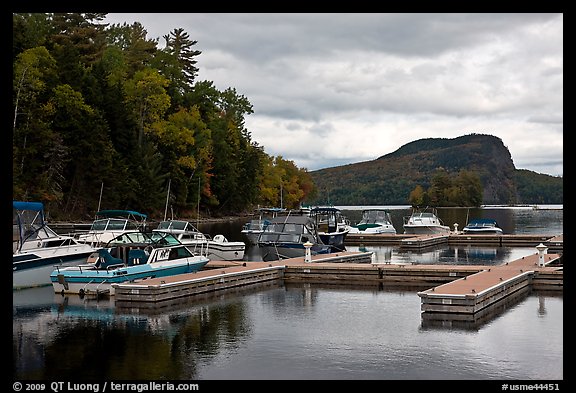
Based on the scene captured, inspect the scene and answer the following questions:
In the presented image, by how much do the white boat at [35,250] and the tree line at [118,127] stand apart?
25.1 meters

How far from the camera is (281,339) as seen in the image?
57.9 ft

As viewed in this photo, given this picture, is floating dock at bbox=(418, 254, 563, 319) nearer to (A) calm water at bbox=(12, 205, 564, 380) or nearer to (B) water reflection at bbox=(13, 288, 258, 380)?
(A) calm water at bbox=(12, 205, 564, 380)

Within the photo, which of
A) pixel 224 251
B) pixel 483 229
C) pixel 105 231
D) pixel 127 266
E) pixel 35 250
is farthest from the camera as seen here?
pixel 483 229

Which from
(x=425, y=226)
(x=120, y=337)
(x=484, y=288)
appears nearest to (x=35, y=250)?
(x=120, y=337)

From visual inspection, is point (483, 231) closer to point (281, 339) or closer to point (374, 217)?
point (374, 217)

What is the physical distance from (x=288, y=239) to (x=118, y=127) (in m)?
44.2

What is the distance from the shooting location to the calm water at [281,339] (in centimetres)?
1458

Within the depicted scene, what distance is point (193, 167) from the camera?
292 ft

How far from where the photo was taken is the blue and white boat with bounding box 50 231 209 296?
24.0 m

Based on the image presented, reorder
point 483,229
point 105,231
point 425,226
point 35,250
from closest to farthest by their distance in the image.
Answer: point 35,250 < point 105,231 < point 483,229 < point 425,226

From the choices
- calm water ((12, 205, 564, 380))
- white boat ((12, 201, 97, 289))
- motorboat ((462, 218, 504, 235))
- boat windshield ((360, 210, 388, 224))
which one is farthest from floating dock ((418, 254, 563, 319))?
boat windshield ((360, 210, 388, 224))

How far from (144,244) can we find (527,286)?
14147mm

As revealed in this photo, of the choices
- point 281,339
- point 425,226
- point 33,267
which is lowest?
point 281,339
